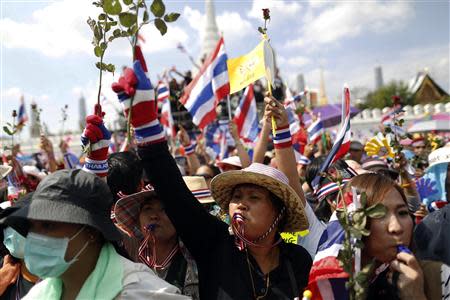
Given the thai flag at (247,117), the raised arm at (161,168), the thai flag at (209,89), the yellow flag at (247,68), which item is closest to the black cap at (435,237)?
the raised arm at (161,168)

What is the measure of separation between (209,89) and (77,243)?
14.9 feet

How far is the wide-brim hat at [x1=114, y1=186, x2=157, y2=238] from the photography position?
266 cm

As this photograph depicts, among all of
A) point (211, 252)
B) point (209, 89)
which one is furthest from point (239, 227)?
point (209, 89)

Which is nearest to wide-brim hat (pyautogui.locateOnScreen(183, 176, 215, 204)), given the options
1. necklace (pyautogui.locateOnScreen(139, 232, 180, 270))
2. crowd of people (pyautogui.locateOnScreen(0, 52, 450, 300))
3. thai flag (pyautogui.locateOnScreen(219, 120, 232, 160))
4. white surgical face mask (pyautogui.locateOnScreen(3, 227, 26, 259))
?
crowd of people (pyautogui.locateOnScreen(0, 52, 450, 300))

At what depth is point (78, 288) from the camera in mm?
1781

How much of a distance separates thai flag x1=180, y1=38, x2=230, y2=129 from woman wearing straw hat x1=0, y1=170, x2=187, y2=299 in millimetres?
4096

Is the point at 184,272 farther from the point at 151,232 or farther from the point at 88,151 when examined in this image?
the point at 88,151

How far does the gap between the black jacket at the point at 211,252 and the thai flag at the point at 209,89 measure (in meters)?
3.74

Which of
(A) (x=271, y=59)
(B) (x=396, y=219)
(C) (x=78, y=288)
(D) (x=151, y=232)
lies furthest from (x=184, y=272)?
(A) (x=271, y=59)

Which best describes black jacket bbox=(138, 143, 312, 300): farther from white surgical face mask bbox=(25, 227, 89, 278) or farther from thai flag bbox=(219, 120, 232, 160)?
thai flag bbox=(219, 120, 232, 160)

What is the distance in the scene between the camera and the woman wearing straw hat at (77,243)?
5.49ft

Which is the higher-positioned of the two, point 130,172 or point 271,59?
point 271,59

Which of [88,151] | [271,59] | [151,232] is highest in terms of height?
[271,59]

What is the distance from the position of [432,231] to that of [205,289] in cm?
130
